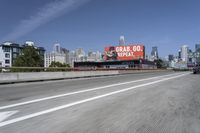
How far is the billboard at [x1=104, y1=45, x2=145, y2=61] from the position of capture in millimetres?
98762

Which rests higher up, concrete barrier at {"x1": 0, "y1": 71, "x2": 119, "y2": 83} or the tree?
the tree

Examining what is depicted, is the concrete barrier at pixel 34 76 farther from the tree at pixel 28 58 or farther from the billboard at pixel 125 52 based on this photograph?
the billboard at pixel 125 52

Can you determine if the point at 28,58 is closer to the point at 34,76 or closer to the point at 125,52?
the point at 125,52

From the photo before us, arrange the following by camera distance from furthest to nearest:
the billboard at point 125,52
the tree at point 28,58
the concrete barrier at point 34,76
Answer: the billboard at point 125,52 < the tree at point 28,58 < the concrete barrier at point 34,76

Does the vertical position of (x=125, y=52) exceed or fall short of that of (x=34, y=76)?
it exceeds it

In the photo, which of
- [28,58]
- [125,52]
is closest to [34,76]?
[28,58]

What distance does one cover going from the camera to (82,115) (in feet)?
20.2

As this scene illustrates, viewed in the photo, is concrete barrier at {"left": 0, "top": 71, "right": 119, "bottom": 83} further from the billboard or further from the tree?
the billboard

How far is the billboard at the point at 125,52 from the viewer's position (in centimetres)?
9876

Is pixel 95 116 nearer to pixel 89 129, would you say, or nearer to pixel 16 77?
pixel 89 129

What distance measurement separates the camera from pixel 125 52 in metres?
101

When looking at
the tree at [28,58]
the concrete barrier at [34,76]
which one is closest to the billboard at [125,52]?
the tree at [28,58]

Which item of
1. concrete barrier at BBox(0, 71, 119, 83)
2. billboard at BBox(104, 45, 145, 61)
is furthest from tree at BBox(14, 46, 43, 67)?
concrete barrier at BBox(0, 71, 119, 83)

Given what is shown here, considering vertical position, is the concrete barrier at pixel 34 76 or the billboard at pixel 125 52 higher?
the billboard at pixel 125 52
